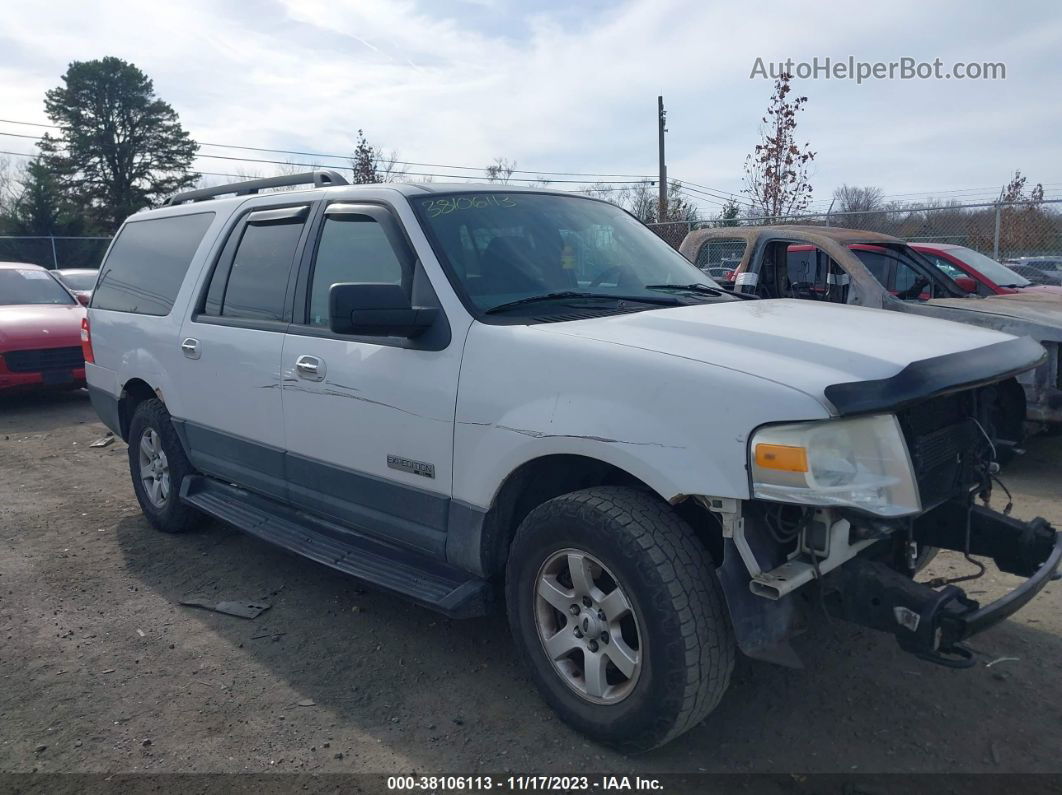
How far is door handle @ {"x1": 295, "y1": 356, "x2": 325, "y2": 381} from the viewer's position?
3.81 m

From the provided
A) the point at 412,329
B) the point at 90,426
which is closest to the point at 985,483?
the point at 412,329

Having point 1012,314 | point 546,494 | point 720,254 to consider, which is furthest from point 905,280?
point 546,494

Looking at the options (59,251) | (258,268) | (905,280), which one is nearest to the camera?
Answer: (258,268)

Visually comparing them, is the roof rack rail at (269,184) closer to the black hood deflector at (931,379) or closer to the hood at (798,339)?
the hood at (798,339)

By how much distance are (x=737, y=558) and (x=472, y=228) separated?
72.9 inches

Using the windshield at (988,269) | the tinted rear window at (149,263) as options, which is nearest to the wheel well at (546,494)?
the tinted rear window at (149,263)

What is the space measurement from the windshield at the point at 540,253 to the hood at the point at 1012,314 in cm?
320

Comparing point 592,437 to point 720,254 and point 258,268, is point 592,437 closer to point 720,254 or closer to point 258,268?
point 258,268

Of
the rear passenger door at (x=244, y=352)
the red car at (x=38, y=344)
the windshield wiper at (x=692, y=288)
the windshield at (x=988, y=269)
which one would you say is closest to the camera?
the windshield wiper at (x=692, y=288)

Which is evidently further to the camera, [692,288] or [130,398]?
[130,398]

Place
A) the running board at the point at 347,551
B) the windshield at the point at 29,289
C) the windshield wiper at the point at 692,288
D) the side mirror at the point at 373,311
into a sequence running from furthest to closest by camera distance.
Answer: the windshield at the point at 29,289, the windshield wiper at the point at 692,288, the running board at the point at 347,551, the side mirror at the point at 373,311

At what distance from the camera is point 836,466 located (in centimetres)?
250

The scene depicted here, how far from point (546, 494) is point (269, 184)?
9.67 feet

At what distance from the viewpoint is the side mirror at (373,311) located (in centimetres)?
315
